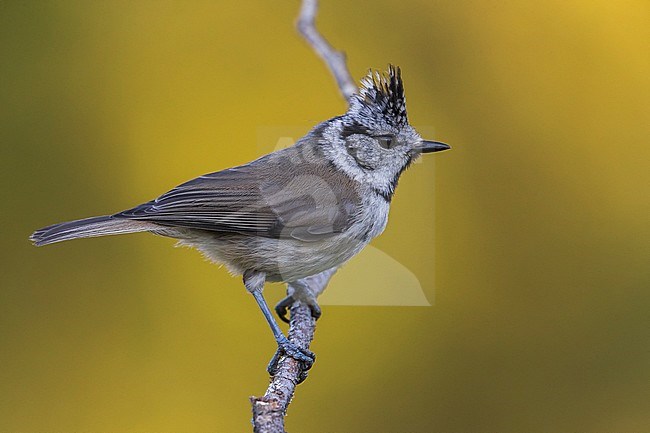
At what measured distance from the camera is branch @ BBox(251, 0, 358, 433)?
2.11 meters

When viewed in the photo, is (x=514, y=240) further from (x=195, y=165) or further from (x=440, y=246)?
(x=195, y=165)

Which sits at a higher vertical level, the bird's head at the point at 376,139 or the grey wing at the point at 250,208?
the bird's head at the point at 376,139

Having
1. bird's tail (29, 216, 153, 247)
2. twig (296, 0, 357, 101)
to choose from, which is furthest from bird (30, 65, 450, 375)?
twig (296, 0, 357, 101)

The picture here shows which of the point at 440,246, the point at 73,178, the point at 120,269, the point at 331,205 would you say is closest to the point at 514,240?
the point at 440,246

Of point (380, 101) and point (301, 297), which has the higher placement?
point (380, 101)

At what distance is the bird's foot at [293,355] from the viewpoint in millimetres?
2807

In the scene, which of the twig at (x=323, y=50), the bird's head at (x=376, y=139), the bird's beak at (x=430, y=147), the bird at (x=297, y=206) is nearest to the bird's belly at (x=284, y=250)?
the bird at (x=297, y=206)

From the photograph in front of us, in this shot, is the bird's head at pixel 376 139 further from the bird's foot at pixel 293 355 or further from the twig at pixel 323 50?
the bird's foot at pixel 293 355

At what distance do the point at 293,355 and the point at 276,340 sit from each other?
0.43 ft

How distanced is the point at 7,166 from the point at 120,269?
80cm

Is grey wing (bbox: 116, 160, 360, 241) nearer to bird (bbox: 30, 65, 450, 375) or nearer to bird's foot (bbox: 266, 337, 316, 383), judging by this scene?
bird (bbox: 30, 65, 450, 375)

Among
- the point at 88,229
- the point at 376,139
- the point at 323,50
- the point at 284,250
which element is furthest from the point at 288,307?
the point at 323,50

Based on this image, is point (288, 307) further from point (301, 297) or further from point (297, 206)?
point (297, 206)

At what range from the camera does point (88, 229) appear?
9.52 feet
